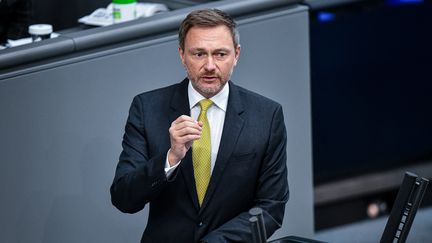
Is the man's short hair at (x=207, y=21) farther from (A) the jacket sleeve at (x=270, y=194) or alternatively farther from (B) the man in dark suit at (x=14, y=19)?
(B) the man in dark suit at (x=14, y=19)

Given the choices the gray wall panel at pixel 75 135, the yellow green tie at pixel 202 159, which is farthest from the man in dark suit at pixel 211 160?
the gray wall panel at pixel 75 135

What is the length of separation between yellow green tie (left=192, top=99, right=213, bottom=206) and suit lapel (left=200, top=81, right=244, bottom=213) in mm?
32

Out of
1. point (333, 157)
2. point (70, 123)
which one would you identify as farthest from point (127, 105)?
point (333, 157)

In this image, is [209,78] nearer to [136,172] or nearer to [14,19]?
[136,172]

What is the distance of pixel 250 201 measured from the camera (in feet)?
11.7

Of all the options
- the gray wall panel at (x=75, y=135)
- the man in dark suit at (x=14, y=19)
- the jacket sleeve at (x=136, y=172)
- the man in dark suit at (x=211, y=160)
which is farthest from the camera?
the man in dark suit at (x=14, y=19)

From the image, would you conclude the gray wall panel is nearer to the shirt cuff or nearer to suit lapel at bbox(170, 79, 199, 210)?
suit lapel at bbox(170, 79, 199, 210)

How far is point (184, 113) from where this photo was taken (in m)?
3.58

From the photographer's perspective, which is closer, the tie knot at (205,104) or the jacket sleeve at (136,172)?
the jacket sleeve at (136,172)

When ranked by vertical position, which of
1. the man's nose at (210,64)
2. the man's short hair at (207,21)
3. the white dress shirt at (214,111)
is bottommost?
the white dress shirt at (214,111)

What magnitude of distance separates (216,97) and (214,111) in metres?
0.05

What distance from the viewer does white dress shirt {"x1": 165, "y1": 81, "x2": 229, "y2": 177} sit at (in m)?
3.55

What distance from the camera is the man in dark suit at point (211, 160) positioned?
3477 millimetres

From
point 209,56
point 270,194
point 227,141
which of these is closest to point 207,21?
point 209,56
